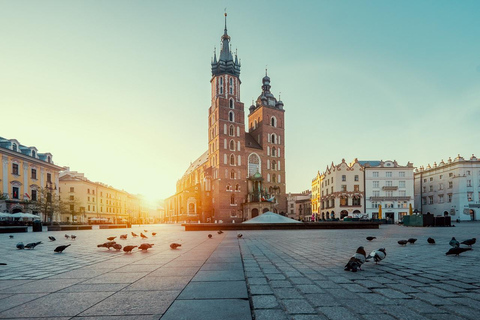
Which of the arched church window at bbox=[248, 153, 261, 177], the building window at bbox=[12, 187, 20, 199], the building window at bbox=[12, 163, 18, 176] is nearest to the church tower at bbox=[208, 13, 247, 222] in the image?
the arched church window at bbox=[248, 153, 261, 177]

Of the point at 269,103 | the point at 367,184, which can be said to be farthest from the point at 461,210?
the point at 269,103

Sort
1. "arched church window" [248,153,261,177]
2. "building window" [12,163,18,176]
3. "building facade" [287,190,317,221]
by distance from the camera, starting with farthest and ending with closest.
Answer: "building facade" [287,190,317,221], "arched church window" [248,153,261,177], "building window" [12,163,18,176]

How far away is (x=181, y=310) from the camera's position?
3.66 metres

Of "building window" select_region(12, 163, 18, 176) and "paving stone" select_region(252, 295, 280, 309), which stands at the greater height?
"building window" select_region(12, 163, 18, 176)

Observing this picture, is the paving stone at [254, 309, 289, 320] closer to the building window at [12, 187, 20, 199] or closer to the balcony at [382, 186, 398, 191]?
the building window at [12, 187, 20, 199]

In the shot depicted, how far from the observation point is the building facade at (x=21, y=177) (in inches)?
1654

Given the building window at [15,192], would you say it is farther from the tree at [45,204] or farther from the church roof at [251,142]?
the church roof at [251,142]

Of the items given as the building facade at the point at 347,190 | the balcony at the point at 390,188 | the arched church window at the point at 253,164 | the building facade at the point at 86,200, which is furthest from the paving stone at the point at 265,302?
the balcony at the point at 390,188

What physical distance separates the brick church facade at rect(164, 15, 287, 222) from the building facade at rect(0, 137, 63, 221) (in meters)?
31.1

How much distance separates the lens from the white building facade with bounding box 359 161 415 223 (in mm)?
68125

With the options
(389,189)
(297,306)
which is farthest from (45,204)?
(389,189)

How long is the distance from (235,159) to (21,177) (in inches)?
1515

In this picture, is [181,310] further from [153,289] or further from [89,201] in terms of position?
[89,201]

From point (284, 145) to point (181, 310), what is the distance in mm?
74320
